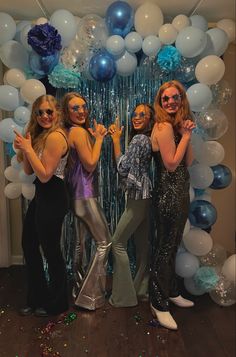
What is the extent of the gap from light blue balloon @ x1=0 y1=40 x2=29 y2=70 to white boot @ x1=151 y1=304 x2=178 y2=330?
1679 millimetres

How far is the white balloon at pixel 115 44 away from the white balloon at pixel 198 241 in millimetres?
1194

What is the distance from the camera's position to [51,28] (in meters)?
2.03

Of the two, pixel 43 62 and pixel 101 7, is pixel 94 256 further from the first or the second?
pixel 101 7

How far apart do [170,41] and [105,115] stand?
0.66 meters

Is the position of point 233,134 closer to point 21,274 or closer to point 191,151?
point 191,151

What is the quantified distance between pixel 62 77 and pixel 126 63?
396 mm

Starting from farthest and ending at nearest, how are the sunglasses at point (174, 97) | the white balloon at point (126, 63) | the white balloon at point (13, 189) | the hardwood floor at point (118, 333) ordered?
the white balloon at point (13, 189), the white balloon at point (126, 63), the sunglasses at point (174, 97), the hardwood floor at point (118, 333)

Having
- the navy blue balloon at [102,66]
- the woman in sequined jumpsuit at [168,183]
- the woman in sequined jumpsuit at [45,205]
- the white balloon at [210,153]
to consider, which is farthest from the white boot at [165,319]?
the navy blue balloon at [102,66]

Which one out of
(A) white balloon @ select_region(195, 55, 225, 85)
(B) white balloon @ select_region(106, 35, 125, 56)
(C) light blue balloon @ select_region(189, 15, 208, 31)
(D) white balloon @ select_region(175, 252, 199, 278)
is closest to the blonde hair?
(B) white balloon @ select_region(106, 35, 125, 56)

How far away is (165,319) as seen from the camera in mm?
2078

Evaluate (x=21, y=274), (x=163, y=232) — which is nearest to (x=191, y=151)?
(x=163, y=232)

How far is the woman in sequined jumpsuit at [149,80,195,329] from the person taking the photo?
197 centimetres

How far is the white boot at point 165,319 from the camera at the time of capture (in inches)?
80.7

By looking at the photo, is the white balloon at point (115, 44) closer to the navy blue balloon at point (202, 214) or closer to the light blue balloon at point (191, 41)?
the light blue balloon at point (191, 41)
